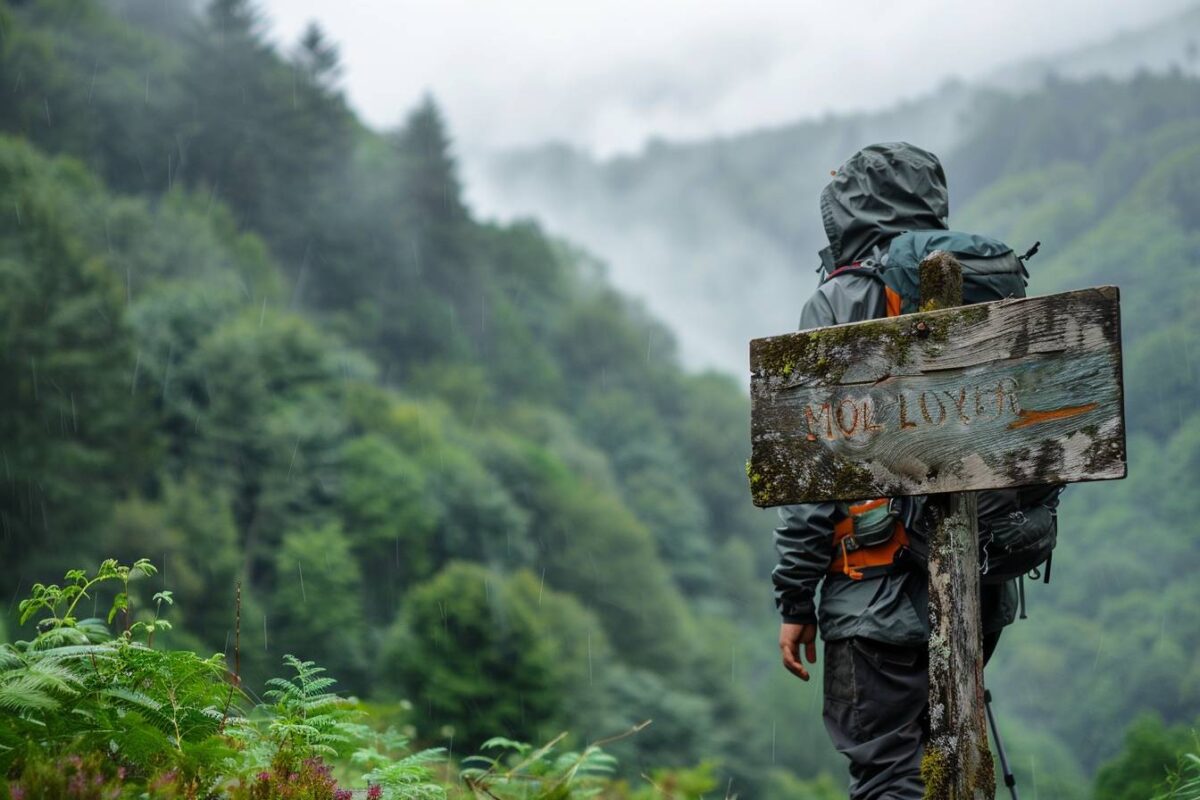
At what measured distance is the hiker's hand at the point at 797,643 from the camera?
3.16m

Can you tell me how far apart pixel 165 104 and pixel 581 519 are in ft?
117

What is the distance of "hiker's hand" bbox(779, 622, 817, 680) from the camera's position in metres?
3.16

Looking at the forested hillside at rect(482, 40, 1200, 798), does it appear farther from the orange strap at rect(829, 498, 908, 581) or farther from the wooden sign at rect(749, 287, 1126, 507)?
the wooden sign at rect(749, 287, 1126, 507)

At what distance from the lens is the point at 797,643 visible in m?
3.20

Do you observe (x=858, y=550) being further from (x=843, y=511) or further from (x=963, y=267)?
(x=963, y=267)

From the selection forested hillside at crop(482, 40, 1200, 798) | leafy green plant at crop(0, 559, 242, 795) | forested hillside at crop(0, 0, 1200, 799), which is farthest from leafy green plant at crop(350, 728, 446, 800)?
forested hillside at crop(482, 40, 1200, 798)

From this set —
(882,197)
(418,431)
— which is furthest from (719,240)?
(882,197)

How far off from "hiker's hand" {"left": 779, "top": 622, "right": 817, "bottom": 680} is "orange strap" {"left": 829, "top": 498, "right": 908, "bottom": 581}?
0.71ft

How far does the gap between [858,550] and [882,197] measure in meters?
1.08

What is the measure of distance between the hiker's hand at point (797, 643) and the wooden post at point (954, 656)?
0.72 m

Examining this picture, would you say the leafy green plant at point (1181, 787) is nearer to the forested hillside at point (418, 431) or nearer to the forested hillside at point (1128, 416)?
the forested hillside at point (418, 431)

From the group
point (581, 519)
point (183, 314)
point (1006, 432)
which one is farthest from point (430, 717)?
point (1006, 432)

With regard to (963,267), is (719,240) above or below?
above

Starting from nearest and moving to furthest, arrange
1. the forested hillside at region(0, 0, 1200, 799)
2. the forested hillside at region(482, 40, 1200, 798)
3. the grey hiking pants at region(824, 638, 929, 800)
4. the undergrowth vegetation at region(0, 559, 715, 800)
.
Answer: the undergrowth vegetation at region(0, 559, 715, 800)
the grey hiking pants at region(824, 638, 929, 800)
the forested hillside at region(0, 0, 1200, 799)
the forested hillside at region(482, 40, 1200, 798)
